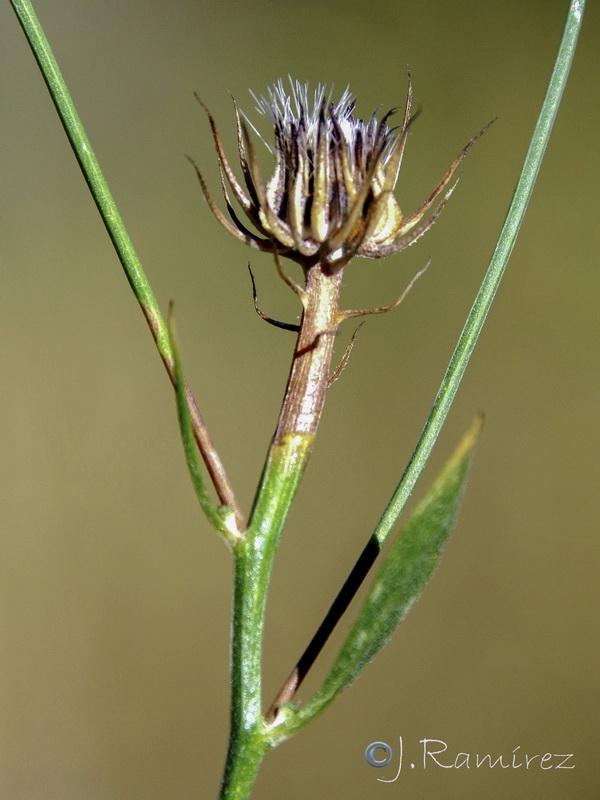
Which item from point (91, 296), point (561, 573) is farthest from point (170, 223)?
point (561, 573)

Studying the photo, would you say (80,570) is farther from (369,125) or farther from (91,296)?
(369,125)

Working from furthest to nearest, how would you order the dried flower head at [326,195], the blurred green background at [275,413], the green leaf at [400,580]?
the blurred green background at [275,413], the dried flower head at [326,195], the green leaf at [400,580]

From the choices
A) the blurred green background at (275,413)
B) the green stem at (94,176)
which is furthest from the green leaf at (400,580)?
the blurred green background at (275,413)

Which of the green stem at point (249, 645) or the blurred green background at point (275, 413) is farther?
the blurred green background at point (275, 413)

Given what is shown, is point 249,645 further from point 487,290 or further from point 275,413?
point 275,413

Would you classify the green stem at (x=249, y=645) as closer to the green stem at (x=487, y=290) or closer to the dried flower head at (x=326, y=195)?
the green stem at (x=487, y=290)

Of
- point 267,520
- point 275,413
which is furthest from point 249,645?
point 275,413

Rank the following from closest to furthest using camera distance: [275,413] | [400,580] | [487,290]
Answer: [400,580] → [487,290] → [275,413]
